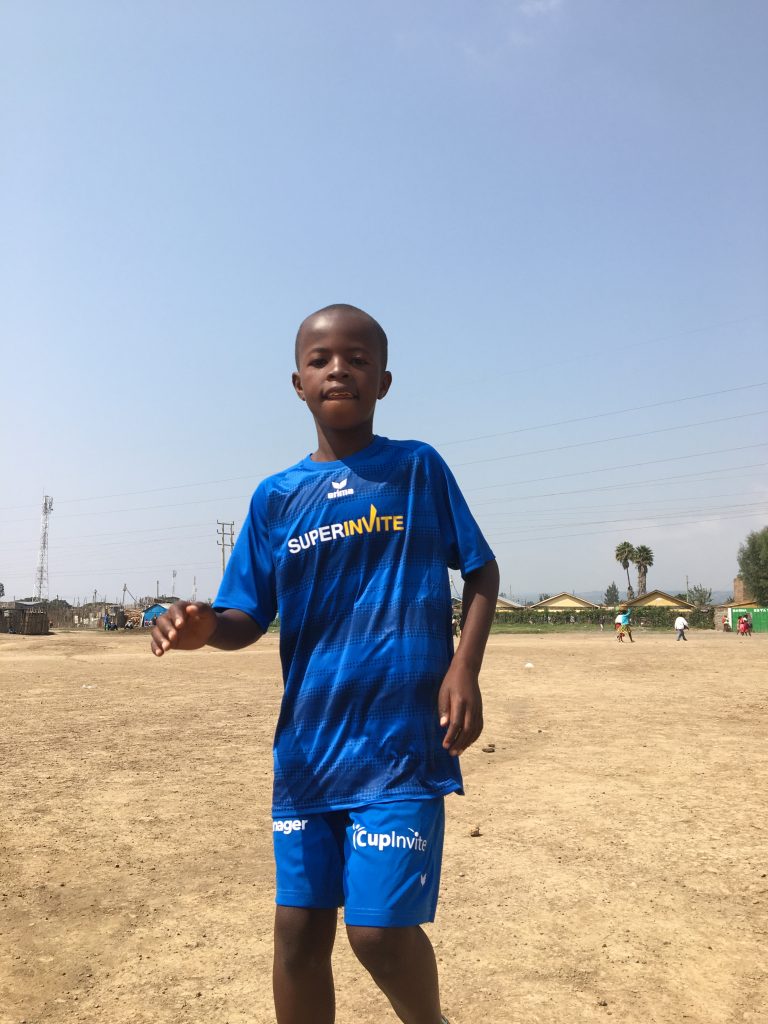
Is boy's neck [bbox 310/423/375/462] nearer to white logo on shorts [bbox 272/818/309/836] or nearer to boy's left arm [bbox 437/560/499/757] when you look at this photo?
boy's left arm [bbox 437/560/499/757]

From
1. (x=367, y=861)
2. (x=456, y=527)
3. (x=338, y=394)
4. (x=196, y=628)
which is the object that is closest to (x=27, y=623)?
(x=196, y=628)

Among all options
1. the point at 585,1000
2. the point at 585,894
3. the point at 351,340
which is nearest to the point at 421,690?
the point at 351,340

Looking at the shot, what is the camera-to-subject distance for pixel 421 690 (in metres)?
2.18

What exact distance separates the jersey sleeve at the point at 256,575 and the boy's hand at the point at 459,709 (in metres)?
0.64

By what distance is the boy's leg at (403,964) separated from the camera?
198cm

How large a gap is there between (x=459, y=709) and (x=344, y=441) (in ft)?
2.94

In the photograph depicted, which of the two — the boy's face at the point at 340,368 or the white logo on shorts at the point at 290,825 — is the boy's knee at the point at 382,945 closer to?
the white logo on shorts at the point at 290,825

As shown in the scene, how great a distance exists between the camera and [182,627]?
219 centimetres

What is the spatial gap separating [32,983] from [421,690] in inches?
89.3

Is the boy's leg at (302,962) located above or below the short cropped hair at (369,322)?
below

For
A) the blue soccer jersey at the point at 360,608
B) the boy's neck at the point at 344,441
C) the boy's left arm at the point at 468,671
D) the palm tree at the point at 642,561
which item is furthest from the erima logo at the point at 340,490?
the palm tree at the point at 642,561

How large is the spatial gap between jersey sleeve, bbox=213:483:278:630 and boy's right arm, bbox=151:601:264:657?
5 centimetres

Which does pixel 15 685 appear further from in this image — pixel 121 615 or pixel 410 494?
pixel 121 615

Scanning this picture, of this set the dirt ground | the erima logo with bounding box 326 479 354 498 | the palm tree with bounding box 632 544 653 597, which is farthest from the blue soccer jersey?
the palm tree with bounding box 632 544 653 597
